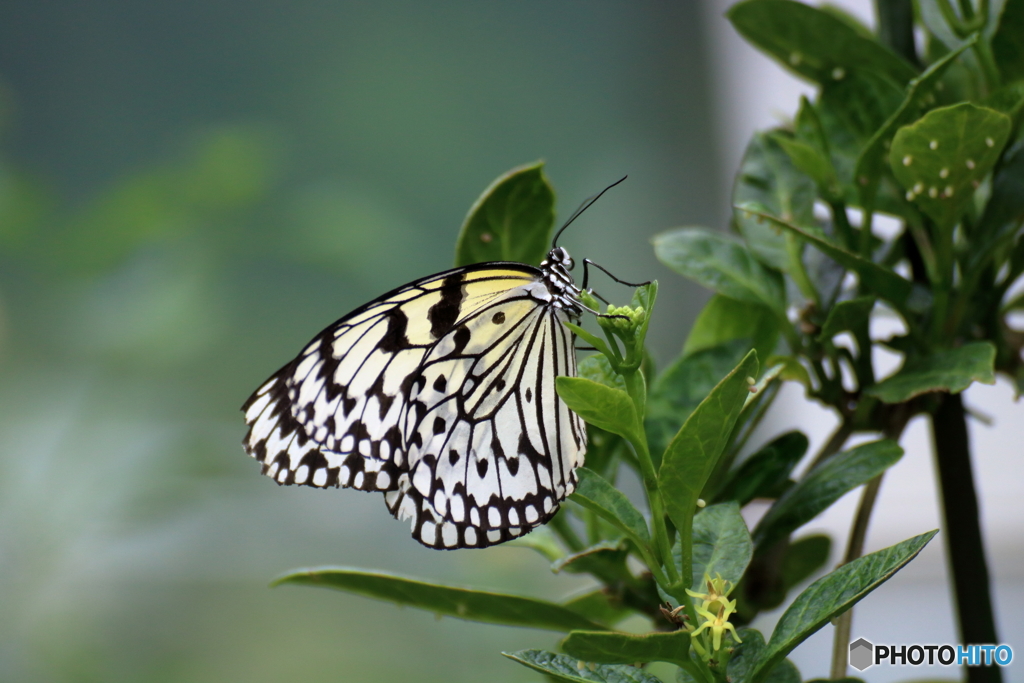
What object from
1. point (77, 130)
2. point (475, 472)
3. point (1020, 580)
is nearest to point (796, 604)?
point (475, 472)

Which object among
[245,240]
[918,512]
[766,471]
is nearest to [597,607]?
[766,471]

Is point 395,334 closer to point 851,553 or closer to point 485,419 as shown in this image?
point 485,419

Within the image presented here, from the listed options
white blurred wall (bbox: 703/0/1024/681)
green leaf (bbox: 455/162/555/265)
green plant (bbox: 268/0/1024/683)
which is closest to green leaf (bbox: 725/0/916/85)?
green plant (bbox: 268/0/1024/683)

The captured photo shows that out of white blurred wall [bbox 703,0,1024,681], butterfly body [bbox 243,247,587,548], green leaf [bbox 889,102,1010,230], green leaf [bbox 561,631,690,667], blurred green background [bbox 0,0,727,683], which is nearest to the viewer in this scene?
green leaf [bbox 561,631,690,667]

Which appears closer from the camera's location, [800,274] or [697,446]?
[697,446]

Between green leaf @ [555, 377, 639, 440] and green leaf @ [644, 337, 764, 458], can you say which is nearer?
green leaf @ [555, 377, 639, 440]

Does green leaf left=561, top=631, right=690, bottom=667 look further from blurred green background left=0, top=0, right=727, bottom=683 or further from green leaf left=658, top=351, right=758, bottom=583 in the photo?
blurred green background left=0, top=0, right=727, bottom=683

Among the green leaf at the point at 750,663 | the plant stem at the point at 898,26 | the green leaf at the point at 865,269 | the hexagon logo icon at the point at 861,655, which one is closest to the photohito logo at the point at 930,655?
the hexagon logo icon at the point at 861,655
